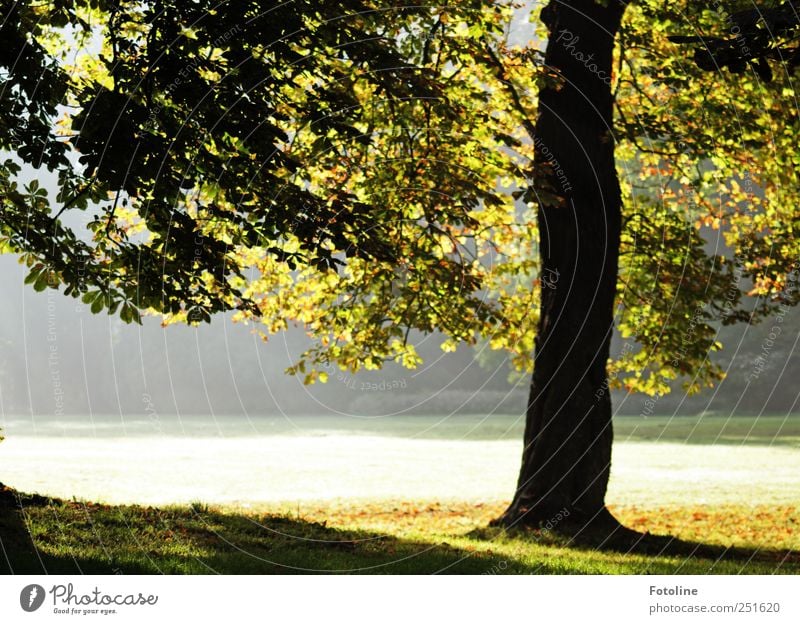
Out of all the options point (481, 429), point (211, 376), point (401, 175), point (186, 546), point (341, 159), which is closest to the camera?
point (186, 546)

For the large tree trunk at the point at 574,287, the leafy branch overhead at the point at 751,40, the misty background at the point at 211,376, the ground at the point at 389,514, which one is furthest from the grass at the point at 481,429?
the leafy branch overhead at the point at 751,40

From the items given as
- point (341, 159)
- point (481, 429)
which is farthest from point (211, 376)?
point (341, 159)

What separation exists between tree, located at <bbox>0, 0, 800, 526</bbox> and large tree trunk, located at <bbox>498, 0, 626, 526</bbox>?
0.11 feet

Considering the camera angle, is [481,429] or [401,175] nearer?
[401,175]

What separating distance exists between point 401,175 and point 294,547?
19.9ft

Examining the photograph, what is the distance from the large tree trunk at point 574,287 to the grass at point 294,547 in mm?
872

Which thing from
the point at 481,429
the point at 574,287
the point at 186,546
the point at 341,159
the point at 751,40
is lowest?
the point at 481,429

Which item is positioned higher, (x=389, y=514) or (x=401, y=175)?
(x=401, y=175)

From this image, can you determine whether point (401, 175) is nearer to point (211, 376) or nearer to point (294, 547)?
point (294, 547)

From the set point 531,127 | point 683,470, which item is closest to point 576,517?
point 531,127

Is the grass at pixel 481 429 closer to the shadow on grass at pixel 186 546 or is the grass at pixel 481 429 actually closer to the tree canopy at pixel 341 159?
the tree canopy at pixel 341 159

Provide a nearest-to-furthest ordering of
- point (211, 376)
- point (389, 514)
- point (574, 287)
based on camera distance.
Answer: point (574, 287)
point (389, 514)
point (211, 376)

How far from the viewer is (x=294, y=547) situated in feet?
38.5

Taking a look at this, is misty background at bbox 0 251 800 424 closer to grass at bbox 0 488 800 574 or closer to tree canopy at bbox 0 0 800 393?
tree canopy at bbox 0 0 800 393
